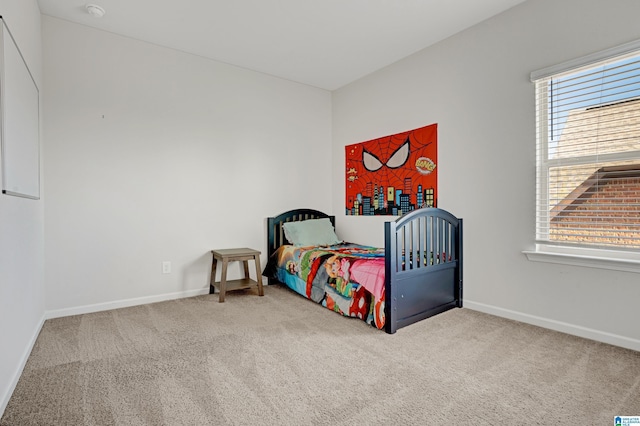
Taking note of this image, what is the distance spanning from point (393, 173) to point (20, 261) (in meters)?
3.08

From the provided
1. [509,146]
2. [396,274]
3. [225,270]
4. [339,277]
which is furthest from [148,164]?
[509,146]

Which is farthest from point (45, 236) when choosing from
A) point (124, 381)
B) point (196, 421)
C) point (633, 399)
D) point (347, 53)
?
point (633, 399)

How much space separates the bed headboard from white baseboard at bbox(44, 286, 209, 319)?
838 millimetres

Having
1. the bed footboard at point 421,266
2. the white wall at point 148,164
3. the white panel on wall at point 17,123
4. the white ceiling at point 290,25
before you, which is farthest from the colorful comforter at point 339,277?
the white panel on wall at point 17,123

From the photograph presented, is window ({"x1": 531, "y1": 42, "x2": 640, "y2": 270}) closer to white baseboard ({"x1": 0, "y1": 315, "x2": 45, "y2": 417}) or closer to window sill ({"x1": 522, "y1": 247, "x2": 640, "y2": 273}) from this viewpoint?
window sill ({"x1": 522, "y1": 247, "x2": 640, "y2": 273})

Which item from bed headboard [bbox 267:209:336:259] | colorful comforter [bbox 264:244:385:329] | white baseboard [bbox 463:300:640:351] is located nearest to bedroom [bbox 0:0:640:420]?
white baseboard [bbox 463:300:640:351]

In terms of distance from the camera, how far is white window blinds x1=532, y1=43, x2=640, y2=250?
6.86ft

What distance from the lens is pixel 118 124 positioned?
295 cm

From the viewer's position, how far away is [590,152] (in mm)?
2264

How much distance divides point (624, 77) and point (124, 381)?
135 inches

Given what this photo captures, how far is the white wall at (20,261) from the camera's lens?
1536mm

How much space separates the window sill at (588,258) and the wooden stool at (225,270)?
2.33m

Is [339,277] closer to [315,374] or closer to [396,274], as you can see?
[396,274]

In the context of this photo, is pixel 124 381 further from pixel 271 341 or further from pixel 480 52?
pixel 480 52
